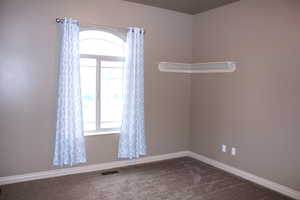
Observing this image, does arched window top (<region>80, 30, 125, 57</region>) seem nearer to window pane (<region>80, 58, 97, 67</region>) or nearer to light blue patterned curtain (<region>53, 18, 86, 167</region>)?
window pane (<region>80, 58, 97, 67</region>)

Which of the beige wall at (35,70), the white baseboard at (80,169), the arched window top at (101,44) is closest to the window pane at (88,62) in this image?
the arched window top at (101,44)

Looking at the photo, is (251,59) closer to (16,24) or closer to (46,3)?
(46,3)

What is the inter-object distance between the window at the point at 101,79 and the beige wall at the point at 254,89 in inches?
60.7

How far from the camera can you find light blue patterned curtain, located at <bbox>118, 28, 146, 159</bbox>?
13.4 feet

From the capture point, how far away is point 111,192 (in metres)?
3.26

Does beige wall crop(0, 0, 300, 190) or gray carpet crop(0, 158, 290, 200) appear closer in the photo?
gray carpet crop(0, 158, 290, 200)

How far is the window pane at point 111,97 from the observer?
422 cm

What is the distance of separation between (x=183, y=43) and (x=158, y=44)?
57 centimetres

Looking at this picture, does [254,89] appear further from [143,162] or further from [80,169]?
[80,169]

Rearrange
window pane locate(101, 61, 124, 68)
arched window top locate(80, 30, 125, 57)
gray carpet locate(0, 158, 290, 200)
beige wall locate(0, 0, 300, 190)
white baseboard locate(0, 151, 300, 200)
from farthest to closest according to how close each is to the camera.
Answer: window pane locate(101, 61, 124, 68) → arched window top locate(80, 30, 125, 57) → white baseboard locate(0, 151, 300, 200) → beige wall locate(0, 0, 300, 190) → gray carpet locate(0, 158, 290, 200)

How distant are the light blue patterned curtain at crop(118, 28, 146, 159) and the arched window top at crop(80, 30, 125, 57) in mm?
226

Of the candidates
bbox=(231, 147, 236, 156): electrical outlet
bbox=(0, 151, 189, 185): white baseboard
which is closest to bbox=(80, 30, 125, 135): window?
bbox=(0, 151, 189, 185): white baseboard

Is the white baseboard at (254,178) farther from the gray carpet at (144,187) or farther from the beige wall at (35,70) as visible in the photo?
the beige wall at (35,70)

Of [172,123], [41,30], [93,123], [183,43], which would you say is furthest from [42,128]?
[183,43]
